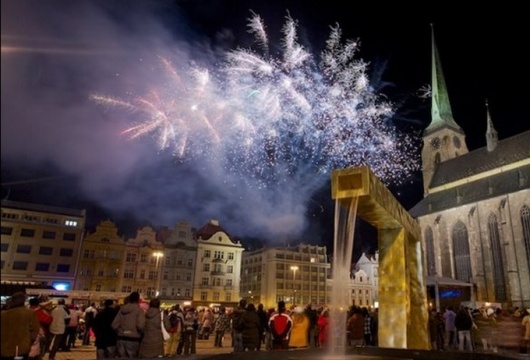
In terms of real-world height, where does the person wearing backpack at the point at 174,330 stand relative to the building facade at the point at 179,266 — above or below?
below

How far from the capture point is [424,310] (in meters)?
8.21

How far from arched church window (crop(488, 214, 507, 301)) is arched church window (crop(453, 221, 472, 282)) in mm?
2908

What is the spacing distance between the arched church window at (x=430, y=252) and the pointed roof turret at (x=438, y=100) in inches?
702

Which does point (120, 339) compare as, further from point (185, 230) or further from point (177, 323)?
point (185, 230)

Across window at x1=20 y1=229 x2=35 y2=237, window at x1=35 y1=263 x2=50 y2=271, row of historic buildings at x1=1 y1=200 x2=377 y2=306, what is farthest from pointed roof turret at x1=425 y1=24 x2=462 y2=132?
window at x1=20 y1=229 x2=35 y2=237

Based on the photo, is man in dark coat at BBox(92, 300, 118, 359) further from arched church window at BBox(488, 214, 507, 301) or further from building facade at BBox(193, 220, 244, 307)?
arched church window at BBox(488, 214, 507, 301)

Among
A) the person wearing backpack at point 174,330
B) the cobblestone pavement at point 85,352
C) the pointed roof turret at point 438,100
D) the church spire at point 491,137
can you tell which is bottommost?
the cobblestone pavement at point 85,352

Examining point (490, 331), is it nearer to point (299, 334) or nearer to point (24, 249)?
point (299, 334)

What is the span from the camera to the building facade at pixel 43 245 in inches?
1564

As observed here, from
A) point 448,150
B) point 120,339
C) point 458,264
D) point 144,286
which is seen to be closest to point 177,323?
point 120,339

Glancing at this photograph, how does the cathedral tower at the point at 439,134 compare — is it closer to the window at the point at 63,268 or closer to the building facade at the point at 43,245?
the building facade at the point at 43,245

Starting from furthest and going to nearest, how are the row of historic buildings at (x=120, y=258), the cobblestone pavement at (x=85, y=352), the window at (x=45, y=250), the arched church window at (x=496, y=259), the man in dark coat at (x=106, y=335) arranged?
the window at (x=45, y=250)
the row of historic buildings at (x=120, y=258)
the arched church window at (x=496, y=259)
the cobblestone pavement at (x=85, y=352)
the man in dark coat at (x=106, y=335)

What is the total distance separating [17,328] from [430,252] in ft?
163

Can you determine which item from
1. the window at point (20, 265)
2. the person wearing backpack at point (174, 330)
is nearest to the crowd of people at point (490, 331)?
the person wearing backpack at point (174, 330)
